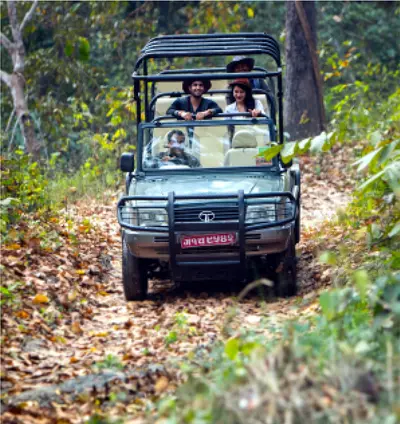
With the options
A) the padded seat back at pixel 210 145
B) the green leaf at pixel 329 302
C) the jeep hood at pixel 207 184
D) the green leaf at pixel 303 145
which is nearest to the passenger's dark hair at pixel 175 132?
the padded seat back at pixel 210 145

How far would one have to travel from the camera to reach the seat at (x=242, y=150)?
9.25 metres

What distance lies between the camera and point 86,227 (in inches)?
436

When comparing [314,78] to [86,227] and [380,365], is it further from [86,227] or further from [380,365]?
[380,365]

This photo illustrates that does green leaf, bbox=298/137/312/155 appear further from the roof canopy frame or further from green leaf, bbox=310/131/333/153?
the roof canopy frame

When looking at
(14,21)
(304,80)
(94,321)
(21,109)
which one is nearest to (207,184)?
(94,321)

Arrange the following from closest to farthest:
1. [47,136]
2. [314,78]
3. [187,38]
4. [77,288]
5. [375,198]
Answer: [77,288], [375,198], [187,38], [314,78], [47,136]

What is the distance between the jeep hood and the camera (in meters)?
8.48

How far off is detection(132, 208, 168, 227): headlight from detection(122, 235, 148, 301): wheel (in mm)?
247

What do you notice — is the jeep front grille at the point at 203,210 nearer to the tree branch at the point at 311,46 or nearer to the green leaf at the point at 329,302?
the green leaf at the point at 329,302

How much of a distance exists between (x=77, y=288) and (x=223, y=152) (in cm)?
209

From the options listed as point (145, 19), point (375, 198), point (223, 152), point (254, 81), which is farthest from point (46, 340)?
point (145, 19)

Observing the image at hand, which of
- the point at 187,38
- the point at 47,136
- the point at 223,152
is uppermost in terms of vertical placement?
the point at 187,38

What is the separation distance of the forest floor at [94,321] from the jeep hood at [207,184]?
39.6 inches

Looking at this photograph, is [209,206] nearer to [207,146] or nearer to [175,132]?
[207,146]
